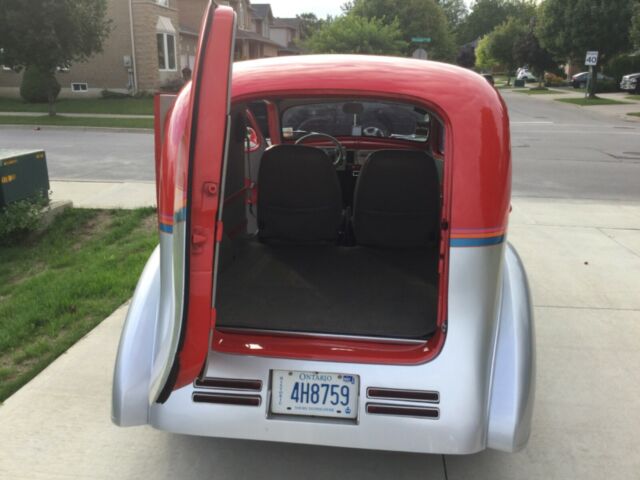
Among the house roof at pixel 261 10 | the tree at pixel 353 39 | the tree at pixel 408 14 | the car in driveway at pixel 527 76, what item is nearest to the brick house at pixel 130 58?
the tree at pixel 353 39

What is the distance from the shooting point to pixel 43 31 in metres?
18.5

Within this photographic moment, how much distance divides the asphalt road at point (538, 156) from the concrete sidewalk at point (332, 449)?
5.32 m

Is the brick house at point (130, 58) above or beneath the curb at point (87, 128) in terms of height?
above

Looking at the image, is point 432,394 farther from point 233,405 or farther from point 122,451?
point 122,451

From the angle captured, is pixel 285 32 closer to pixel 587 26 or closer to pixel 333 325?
pixel 587 26

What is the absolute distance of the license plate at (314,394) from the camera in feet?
7.23

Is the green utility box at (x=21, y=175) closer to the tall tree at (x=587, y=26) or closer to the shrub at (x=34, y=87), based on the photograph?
the shrub at (x=34, y=87)

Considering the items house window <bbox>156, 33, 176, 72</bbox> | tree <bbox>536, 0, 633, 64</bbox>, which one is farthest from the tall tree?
house window <bbox>156, 33, 176, 72</bbox>

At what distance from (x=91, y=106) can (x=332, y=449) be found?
2389 centimetres

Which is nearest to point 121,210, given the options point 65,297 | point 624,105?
point 65,297

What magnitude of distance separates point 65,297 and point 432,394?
3.24 m

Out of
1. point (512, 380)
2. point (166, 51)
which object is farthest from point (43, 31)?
point (512, 380)

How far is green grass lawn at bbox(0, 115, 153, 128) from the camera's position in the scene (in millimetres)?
17272

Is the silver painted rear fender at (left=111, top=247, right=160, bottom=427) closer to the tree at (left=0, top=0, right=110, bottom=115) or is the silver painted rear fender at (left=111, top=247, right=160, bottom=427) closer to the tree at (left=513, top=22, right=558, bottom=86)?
the tree at (left=0, top=0, right=110, bottom=115)
